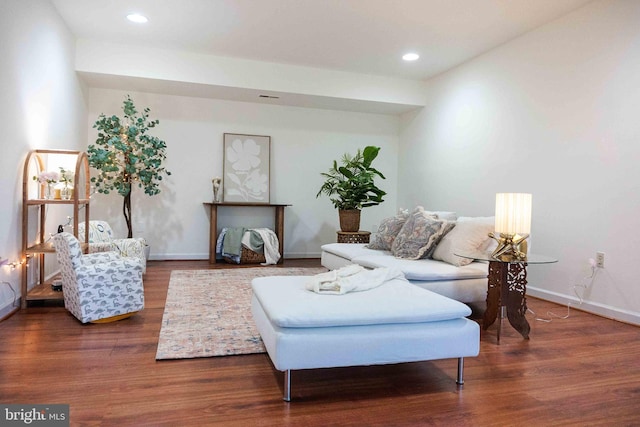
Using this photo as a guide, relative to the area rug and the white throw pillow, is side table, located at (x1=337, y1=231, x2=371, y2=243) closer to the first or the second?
the area rug

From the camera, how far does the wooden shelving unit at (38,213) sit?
3361mm

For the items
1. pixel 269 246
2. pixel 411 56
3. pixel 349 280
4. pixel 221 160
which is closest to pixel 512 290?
pixel 349 280

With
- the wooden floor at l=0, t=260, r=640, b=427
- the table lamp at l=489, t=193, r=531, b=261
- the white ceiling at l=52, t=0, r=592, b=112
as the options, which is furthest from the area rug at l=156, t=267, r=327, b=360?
the white ceiling at l=52, t=0, r=592, b=112

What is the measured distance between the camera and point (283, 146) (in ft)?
21.3

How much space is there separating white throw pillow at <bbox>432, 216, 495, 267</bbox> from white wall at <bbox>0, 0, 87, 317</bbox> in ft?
11.1

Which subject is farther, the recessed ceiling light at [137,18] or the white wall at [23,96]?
the recessed ceiling light at [137,18]

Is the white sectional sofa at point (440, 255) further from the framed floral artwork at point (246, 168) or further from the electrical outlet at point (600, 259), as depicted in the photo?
the framed floral artwork at point (246, 168)

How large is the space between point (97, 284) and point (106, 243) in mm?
1568

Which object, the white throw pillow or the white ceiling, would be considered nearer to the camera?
the white throw pillow

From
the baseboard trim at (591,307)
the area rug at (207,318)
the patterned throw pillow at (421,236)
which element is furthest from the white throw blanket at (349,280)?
the baseboard trim at (591,307)

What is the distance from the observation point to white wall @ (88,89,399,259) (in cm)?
593

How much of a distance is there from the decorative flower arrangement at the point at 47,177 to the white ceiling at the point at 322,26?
5.49ft

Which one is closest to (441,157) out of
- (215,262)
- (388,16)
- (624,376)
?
(388,16)

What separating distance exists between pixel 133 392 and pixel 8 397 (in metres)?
0.51
